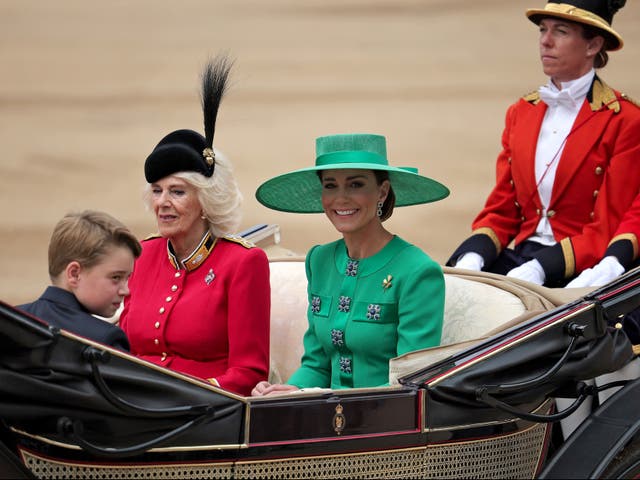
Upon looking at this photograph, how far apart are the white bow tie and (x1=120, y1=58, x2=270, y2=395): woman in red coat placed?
3.02 feet

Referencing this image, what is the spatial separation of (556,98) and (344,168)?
86 cm

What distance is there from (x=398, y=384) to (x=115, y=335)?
47 centimetres

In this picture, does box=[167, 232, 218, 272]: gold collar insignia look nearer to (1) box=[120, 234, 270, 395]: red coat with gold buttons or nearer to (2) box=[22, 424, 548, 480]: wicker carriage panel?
(1) box=[120, 234, 270, 395]: red coat with gold buttons

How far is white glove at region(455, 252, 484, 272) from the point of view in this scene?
3.03 metres

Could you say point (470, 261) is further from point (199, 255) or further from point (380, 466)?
point (380, 466)

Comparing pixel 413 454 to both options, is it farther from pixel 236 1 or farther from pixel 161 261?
pixel 236 1

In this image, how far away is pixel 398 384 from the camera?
204cm

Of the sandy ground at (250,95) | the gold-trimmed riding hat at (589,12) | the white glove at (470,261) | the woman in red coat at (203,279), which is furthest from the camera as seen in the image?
the sandy ground at (250,95)

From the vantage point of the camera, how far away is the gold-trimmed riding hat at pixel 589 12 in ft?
9.52

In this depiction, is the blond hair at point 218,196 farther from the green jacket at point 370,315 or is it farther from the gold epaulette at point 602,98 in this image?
the gold epaulette at point 602,98

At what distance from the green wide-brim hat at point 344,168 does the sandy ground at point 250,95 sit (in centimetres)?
298

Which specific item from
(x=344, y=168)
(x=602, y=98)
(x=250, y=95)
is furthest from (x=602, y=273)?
(x=250, y=95)

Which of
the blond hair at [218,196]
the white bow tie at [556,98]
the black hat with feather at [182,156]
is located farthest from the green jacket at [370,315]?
the white bow tie at [556,98]

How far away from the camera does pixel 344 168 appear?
2424 millimetres
